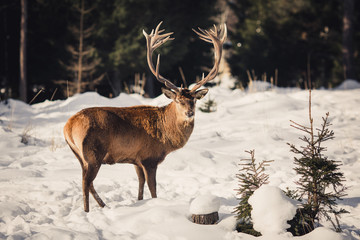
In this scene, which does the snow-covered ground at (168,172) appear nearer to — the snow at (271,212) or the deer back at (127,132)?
the snow at (271,212)

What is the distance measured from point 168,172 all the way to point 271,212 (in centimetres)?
308

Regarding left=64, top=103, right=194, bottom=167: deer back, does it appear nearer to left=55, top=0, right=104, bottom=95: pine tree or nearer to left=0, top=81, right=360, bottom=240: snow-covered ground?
left=0, top=81, right=360, bottom=240: snow-covered ground

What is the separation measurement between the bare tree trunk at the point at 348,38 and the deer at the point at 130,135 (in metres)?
14.2

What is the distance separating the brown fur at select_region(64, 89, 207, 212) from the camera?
15.1 feet

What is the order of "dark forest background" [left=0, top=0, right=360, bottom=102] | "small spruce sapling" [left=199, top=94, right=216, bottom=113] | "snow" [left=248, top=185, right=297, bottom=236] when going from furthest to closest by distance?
"dark forest background" [left=0, top=0, right=360, bottom=102]
"small spruce sapling" [left=199, top=94, right=216, bottom=113]
"snow" [left=248, top=185, right=297, bottom=236]

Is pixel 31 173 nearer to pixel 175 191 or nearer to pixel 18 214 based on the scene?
pixel 18 214

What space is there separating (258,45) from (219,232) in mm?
18053

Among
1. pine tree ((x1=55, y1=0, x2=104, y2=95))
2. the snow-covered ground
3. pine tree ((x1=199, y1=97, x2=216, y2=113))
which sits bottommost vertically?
the snow-covered ground

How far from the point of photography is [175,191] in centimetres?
559

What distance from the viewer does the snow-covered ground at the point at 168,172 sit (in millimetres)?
3893

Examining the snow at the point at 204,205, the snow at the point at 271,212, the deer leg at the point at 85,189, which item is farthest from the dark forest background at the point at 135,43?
the snow at the point at 271,212

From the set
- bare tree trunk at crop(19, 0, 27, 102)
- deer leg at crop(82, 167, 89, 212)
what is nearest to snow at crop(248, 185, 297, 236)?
deer leg at crop(82, 167, 89, 212)

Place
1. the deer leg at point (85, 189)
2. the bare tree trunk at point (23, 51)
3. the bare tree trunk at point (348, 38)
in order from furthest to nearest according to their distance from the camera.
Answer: the bare tree trunk at point (348, 38) → the bare tree trunk at point (23, 51) → the deer leg at point (85, 189)

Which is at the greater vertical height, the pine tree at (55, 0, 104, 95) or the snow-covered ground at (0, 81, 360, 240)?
the pine tree at (55, 0, 104, 95)
